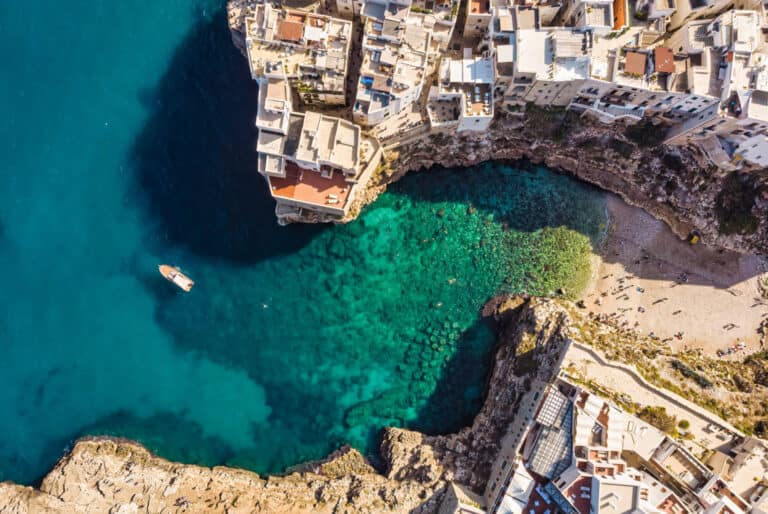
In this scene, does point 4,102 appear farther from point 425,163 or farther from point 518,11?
point 518,11

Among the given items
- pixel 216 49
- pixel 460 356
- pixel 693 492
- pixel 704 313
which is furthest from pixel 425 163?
pixel 693 492

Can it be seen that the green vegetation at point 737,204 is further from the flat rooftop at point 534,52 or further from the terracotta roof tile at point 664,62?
the flat rooftop at point 534,52

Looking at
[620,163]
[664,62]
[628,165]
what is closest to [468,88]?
[664,62]

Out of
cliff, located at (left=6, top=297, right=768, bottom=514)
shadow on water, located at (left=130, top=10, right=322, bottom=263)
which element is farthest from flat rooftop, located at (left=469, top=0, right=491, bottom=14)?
cliff, located at (left=6, top=297, right=768, bottom=514)

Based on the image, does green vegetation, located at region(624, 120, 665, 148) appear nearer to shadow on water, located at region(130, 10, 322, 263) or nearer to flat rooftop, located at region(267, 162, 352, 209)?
flat rooftop, located at region(267, 162, 352, 209)

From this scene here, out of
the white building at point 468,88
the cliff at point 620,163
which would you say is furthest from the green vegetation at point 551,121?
the white building at point 468,88

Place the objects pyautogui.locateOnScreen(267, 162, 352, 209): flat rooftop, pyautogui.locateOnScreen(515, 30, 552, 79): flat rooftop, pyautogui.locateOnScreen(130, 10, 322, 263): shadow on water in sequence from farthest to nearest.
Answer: pyautogui.locateOnScreen(130, 10, 322, 263): shadow on water → pyautogui.locateOnScreen(267, 162, 352, 209): flat rooftop → pyautogui.locateOnScreen(515, 30, 552, 79): flat rooftop

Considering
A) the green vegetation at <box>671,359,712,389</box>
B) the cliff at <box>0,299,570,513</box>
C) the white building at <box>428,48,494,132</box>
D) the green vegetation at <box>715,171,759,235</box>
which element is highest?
the white building at <box>428,48,494,132</box>
